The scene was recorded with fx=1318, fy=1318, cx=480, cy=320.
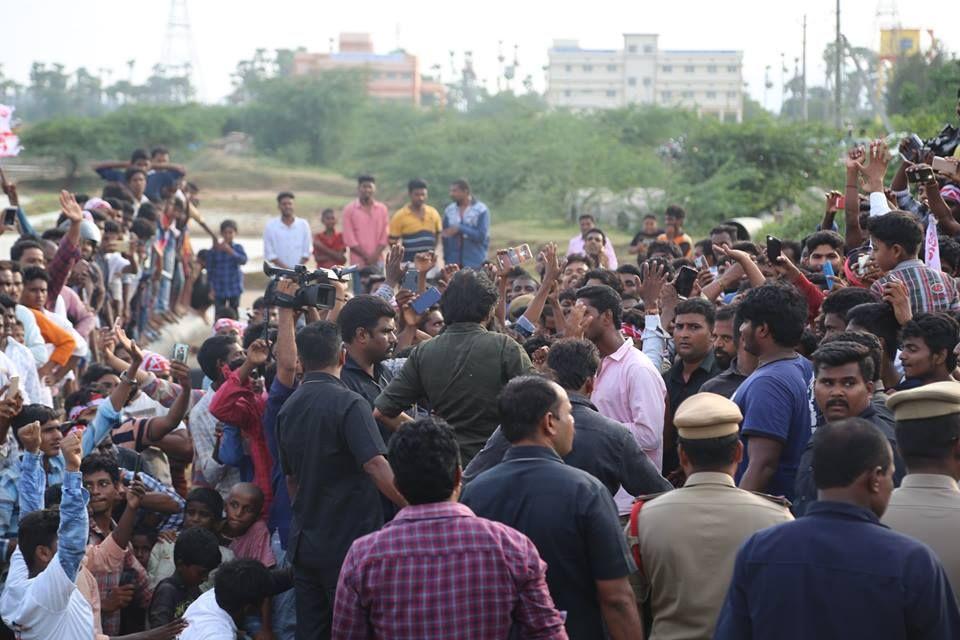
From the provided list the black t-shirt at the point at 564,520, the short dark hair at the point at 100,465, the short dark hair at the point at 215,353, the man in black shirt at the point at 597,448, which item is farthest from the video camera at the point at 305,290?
the black t-shirt at the point at 564,520

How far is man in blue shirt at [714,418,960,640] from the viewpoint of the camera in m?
3.61

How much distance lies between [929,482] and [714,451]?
71cm

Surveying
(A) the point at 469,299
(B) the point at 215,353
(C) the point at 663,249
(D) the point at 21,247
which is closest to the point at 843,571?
(A) the point at 469,299

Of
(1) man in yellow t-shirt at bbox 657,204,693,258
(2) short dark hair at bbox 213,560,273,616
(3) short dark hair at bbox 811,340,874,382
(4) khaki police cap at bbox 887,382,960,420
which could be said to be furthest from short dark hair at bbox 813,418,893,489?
(1) man in yellow t-shirt at bbox 657,204,693,258

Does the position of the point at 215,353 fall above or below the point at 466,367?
below

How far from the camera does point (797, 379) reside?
5.59m

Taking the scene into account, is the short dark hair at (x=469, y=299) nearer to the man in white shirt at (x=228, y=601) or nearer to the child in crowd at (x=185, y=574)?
the man in white shirt at (x=228, y=601)

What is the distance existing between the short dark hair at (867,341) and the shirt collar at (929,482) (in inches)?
36.9

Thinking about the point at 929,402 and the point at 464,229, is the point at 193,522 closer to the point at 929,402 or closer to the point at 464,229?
the point at 929,402

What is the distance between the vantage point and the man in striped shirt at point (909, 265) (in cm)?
688

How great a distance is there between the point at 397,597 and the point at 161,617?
3.47 meters

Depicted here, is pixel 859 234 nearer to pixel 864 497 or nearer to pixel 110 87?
pixel 864 497

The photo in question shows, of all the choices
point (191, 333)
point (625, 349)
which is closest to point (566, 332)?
point (625, 349)

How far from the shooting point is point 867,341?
543cm
